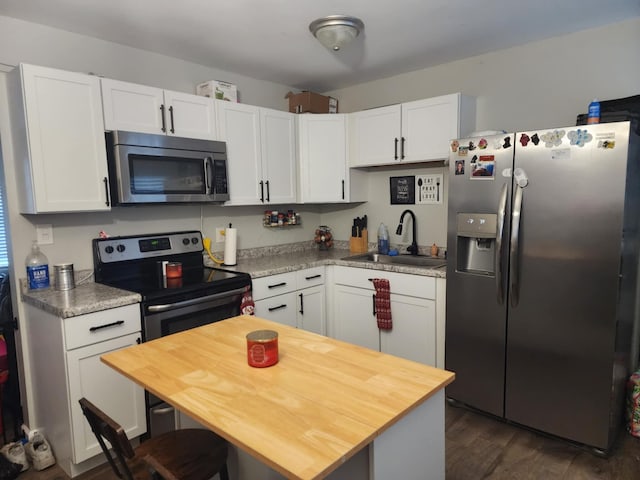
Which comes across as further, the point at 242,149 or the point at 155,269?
the point at 242,149

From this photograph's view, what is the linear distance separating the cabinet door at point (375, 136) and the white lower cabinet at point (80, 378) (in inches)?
83.9

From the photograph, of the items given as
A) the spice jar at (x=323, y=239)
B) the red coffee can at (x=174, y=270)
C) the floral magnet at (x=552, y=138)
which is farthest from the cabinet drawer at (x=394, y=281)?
the red coffee can at (x=174, y=270)

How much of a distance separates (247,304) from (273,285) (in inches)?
12.0

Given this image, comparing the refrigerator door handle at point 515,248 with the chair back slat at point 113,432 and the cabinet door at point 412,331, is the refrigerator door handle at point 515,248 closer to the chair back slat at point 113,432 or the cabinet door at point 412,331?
the cabinet door at point 412,331

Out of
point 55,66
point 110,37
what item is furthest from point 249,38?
point 55,66

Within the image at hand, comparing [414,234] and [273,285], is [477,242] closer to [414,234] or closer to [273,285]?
[414,234]

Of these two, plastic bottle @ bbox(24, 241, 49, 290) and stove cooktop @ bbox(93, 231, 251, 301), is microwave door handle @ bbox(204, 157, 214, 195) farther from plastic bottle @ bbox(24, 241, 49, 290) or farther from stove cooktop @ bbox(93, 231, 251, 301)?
plastic bottle @ bbox(24, 241, 49, 290)

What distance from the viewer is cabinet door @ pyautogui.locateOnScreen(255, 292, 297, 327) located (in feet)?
9.51

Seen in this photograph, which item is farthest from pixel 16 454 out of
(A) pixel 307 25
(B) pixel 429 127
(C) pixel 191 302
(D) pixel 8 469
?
(B) pixel 429 127

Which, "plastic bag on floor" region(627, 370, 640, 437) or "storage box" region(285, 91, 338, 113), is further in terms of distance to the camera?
"storage box" region(285, 91, 338, 113)

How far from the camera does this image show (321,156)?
3.56 metres

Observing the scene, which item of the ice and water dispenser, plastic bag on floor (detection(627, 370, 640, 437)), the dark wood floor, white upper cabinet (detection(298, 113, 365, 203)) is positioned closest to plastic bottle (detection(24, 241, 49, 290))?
the dark wood floor

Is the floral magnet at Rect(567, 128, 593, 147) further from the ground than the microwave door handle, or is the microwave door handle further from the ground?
Answer: the floral magnet at Rect(567, 128, 593, 147)

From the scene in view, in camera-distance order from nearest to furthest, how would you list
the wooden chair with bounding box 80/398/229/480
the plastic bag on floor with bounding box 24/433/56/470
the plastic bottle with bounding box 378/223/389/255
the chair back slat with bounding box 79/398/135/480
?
the chair back slat with bounding box 79/398/135/480 → the wooden chair with bounding box 80/398/229/480 → the plastic bag on floor with bounding box 24/433/56/470 → the plastic bottle with bounding box 378/223/389/255
